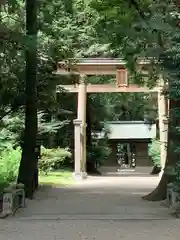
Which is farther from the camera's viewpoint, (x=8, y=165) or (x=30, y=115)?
(x=8, y=165)

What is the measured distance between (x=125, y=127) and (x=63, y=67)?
2280cm

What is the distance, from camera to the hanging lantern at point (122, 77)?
25809 millimetres

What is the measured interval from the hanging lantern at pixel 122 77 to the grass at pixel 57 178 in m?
5.53

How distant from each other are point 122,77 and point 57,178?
627cm

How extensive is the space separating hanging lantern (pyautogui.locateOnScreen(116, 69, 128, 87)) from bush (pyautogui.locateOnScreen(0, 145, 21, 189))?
6432 mm

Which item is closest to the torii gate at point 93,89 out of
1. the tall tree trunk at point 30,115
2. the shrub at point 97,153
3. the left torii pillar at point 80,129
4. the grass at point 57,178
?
the left torii pillar at point 80,129

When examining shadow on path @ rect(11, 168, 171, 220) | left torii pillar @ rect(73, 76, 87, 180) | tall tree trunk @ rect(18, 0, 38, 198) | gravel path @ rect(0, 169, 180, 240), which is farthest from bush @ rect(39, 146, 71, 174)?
gravel path @ rect(0, 169, 180, 240)

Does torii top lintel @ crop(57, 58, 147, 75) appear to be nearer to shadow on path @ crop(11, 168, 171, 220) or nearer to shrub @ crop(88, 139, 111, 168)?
shrub @ crop(88, 139, 111, 168)

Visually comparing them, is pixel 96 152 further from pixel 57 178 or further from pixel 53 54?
→ pixel 53 54

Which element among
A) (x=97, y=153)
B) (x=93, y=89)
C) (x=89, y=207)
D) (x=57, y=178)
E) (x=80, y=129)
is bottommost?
(x=57, y=178)

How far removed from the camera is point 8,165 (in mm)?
21109

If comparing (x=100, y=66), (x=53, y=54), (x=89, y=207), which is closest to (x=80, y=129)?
(x=100, y=66)

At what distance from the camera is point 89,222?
33.1 feet

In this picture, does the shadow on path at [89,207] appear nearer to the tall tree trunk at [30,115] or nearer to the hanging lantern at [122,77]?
the tall tree trunk at [30,115]
